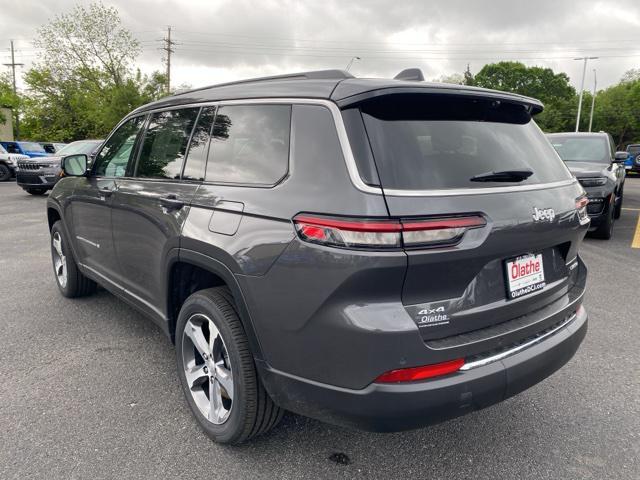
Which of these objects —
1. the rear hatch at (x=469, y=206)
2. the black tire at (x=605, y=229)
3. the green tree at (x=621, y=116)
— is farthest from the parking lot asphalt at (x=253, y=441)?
the green tree at (x=621, y=116)

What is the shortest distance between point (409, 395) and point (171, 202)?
1.64 meters

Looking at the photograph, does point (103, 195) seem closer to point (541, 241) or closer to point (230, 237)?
point (230, 237)

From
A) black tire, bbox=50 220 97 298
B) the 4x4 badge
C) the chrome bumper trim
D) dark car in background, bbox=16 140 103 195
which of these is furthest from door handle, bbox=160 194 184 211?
dark car in background, bbox=16 140 103 195

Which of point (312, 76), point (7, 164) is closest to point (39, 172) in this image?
point (7, 164)

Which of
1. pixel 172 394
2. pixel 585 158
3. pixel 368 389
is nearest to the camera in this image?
pixel 368 389

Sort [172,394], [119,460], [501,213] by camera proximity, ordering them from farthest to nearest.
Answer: [172,394], [119,460], [501,213]

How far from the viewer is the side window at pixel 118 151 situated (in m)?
3.43

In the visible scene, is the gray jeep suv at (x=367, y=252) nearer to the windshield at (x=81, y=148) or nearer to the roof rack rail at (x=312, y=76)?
the roof rack rail at (x=312, y=76)

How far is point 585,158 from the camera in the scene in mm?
8383

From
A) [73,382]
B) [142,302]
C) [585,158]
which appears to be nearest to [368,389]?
[142,302]

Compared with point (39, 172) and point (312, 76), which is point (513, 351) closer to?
point (312, 76)

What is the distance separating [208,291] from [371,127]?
1168 mm

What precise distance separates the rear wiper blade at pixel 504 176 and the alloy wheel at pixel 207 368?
1.40 metres

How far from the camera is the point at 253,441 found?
2424 mm
